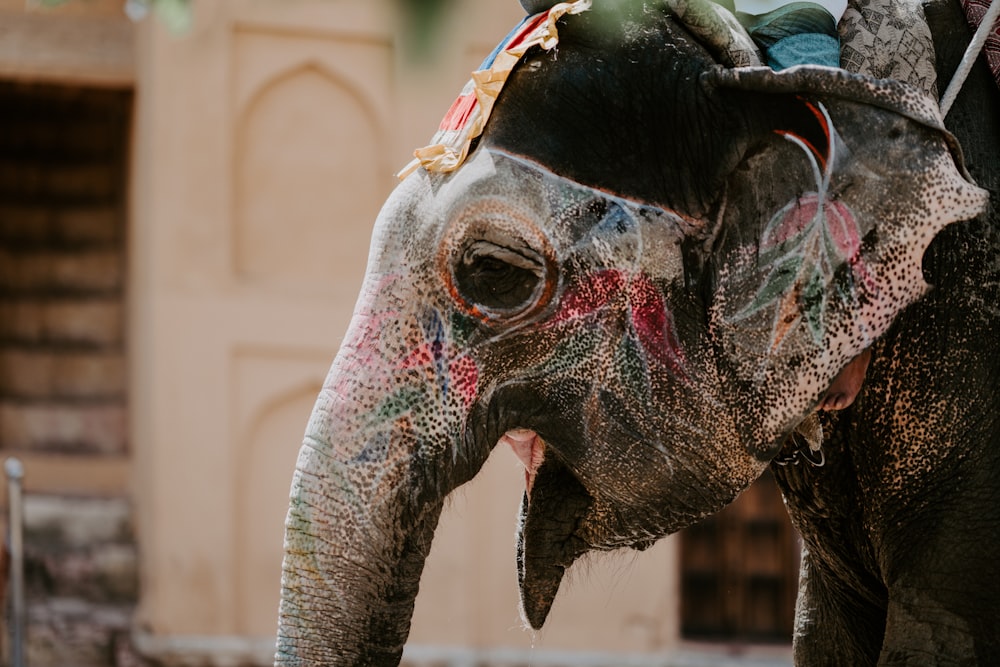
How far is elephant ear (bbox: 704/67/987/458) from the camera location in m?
2.03

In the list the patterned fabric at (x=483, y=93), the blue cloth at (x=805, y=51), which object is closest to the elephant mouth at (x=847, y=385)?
the blue cloth at (x=805, y=51)

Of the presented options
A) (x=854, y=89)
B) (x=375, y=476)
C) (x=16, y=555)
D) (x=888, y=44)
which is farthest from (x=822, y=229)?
(x=16, y=555)

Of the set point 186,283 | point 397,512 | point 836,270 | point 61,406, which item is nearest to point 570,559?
point 397,512

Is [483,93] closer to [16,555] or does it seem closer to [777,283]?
[777,283]

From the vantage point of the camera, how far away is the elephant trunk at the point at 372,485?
6.44 ft

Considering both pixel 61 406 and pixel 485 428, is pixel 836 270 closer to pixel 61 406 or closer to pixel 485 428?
pixel 485 428

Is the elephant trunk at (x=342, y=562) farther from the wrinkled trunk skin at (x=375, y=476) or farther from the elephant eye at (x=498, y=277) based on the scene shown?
the elephant eye at (x=498, y=277)

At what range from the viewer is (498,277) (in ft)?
6.78

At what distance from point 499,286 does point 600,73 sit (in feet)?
0.90

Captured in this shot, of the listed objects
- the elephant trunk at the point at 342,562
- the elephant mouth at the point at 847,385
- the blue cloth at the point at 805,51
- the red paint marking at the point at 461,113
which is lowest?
the elephant trunk at the point at 342,562

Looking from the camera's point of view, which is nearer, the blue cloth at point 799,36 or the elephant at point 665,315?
the elephant at point 665,315

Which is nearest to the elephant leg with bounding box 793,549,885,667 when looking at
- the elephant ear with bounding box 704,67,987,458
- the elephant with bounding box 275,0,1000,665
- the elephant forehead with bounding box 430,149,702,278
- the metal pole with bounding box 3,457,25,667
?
the elephant with bounding box 275,0,1000,665

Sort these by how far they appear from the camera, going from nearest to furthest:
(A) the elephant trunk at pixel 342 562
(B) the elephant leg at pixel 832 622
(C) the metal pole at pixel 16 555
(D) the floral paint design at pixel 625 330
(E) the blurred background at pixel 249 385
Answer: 1. (A) the elephant trunk at pixel 342 562
2. (D) the floral paint design at pixel 625 330
3. (B) the elephant leg at pixel 832 622
4. (C) the metal pole at pixel 16 555
5. (E) the blurred background at pixel 249 385

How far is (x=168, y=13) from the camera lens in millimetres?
2271
